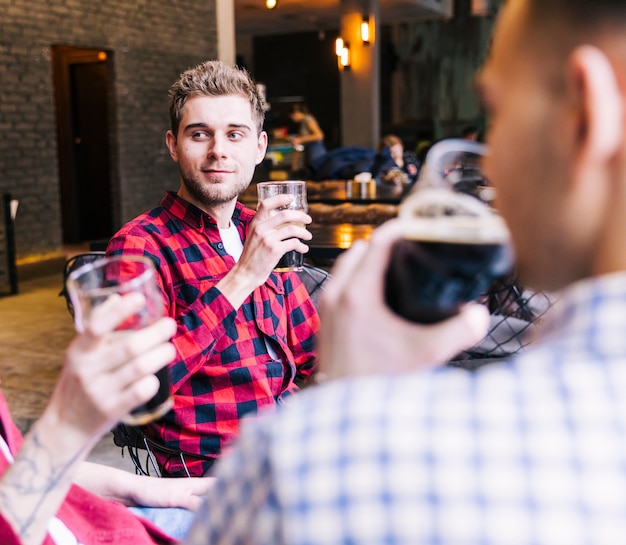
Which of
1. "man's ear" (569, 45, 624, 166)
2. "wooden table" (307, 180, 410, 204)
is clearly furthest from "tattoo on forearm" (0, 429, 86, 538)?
"wooden table" (307, 180, 410, 204)

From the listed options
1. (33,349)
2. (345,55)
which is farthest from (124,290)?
(345,55)

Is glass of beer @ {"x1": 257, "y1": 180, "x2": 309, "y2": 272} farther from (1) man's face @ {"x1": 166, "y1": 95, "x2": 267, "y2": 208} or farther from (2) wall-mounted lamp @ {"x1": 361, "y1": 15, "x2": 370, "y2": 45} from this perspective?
(2) wall-mounted lamp @ {"x1": 361, "y1": 15, "x2": 370, "y2": 45}

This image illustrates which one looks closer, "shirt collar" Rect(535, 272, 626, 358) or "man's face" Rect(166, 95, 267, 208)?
"shirt collar" Rect(535, 272, 626, 358)

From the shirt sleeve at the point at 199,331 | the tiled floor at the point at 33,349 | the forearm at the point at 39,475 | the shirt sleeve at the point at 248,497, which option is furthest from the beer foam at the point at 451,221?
the tiled floor at the point at 33,349

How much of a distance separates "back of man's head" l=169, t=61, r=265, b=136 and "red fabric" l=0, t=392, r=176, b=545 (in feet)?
3.30

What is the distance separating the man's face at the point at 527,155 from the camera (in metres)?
0.51

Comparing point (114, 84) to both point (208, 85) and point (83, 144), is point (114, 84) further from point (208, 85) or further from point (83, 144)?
point (208, 85)

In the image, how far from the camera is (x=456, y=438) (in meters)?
0.45

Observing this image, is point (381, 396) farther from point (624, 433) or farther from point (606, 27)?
point (606, 27)

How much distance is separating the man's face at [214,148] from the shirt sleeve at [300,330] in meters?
0.29

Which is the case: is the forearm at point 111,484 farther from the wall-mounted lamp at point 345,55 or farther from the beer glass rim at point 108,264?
the wall-mounted lamp at point 345,55

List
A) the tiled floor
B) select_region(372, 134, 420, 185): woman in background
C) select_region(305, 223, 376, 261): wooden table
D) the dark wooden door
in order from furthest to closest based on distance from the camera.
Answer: the dark wooden door, select_region(372, 134, 420, 185): woman in background, the tiled floor, select_region(305, 223, 376, 261): wooden table

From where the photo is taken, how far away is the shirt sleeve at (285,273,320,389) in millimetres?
1855

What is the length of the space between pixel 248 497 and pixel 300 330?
1385mm
